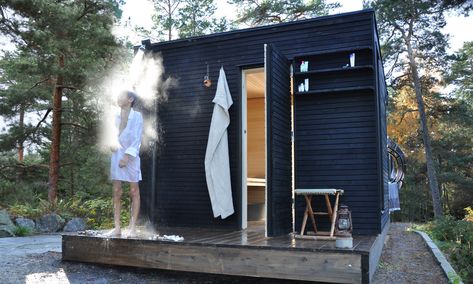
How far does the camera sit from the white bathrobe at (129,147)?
4.02 meters

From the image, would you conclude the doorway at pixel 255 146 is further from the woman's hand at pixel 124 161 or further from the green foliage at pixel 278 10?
the green foliage at pixel 278 10

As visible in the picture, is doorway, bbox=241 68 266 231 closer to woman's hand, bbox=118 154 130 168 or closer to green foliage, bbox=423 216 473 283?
woman's hand, bbox=118 154 130 168

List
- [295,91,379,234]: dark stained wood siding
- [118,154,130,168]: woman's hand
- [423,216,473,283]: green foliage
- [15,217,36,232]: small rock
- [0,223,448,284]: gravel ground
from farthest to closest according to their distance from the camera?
[15,217,36,232]: small rock
[295,91,379,234]: dark stained wood siding
[423,216,473,283]: green foliage
[118,154,130,168]: woman's hand
[0,223,448,284]: gravel ground

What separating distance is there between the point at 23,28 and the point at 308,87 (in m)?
7.29

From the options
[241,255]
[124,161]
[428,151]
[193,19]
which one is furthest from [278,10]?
[241,255]

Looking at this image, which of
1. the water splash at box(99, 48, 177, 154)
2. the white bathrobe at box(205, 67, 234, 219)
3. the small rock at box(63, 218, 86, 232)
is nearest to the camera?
the white bathrobe at box(205, 67, 234, 219)

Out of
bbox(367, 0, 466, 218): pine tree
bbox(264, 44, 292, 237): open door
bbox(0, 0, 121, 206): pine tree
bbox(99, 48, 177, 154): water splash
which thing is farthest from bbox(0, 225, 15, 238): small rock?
bbox(367, 0, 466, 218): pine tree

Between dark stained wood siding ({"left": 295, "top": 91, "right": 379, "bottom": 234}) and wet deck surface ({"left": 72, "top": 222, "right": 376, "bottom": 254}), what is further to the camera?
dark stained wood siding ({"left": 295, "top": 91, "right": 379, "bottom": 234})

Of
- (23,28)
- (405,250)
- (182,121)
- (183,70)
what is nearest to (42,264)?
(182,121)

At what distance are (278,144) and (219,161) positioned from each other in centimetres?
100

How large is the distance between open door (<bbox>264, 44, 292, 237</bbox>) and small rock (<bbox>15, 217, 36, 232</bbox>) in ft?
17.0

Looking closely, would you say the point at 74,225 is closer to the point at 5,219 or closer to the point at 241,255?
the point at 5,219

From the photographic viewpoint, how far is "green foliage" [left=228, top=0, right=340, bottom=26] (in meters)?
16.9

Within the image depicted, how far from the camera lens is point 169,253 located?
385 centimetres
